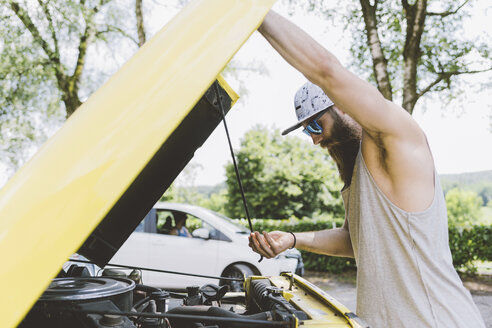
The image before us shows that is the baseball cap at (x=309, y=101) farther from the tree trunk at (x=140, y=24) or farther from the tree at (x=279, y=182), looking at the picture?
the tree at (x=279, y=182)

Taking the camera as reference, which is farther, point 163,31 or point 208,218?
point 208,218

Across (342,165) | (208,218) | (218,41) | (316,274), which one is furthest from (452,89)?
(218,41)

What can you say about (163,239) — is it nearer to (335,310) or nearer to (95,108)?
(335,310)

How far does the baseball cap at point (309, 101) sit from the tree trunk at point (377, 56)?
19.9 ft

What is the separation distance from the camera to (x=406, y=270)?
1324mm

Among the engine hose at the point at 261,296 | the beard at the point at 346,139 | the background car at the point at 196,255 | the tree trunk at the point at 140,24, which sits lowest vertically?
the background car at the point at 196,255

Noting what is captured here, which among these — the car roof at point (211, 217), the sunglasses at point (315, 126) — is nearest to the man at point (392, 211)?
the sunglasses at point (315, 126)

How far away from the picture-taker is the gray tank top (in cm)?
130

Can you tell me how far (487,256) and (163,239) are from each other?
27.3 feet

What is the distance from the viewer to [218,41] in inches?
38.9

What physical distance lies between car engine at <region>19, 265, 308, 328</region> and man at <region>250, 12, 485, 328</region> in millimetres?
312

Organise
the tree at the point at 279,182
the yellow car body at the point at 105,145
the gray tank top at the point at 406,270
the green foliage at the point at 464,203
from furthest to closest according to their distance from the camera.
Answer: the green foliage at the point at 464,203, the tree at the point at 279,182, the gray tank top at the point at 406,270, the yellow car body at the point at 105,145

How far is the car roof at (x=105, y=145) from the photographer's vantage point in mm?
777

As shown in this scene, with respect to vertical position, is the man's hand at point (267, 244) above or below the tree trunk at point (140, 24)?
below
